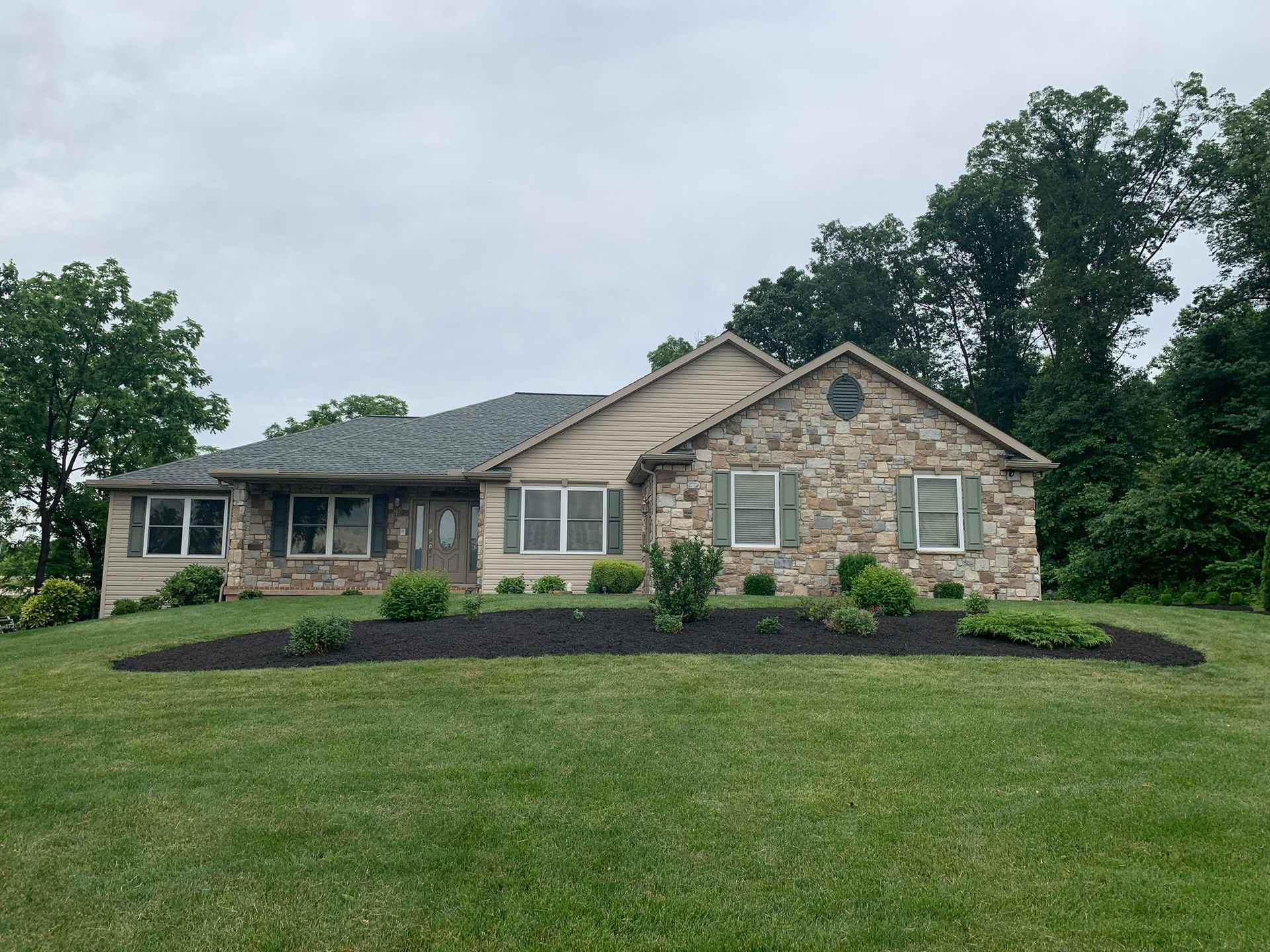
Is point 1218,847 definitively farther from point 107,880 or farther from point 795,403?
point 795,403

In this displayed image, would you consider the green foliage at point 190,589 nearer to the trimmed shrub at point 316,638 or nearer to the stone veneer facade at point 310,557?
the stone veneer facade at point 310,557

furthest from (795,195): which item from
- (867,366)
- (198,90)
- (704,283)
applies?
(198,90)

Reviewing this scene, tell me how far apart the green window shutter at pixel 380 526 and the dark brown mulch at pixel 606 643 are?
6901 mm

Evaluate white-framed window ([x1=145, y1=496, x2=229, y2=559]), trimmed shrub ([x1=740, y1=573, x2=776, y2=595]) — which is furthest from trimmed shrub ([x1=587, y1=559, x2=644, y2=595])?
white-framed window ([x1=145, y1=496, x2=229, y2=559])

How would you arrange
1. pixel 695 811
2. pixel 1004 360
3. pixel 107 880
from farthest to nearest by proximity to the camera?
pixel 1004 360 → pixel 695 811 → pixel 107 880

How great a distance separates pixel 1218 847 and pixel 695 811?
2.88 metres

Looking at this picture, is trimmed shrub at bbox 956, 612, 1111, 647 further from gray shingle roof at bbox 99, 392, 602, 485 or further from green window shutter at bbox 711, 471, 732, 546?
gray shingle roof at bbox 99, 392, 602, 485

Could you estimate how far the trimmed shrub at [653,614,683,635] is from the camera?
35.9 feet

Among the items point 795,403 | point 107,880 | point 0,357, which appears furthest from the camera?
point 0,357

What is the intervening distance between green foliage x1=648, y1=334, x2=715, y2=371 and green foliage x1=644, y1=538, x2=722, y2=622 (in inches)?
1054

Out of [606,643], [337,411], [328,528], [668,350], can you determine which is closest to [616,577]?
[606,643]

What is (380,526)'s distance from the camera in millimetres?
19297

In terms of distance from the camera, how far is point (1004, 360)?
3472 centimetres

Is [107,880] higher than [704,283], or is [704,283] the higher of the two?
[704,283]
